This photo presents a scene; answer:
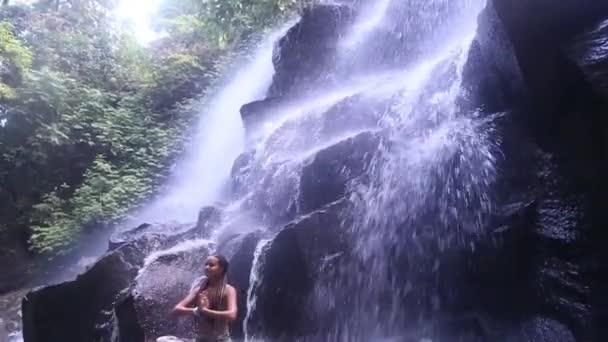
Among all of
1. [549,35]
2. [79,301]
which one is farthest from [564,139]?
[79,301]

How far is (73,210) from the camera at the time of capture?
43.0ft

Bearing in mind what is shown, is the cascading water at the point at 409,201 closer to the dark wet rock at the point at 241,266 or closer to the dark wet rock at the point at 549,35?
the dark wet rock at the point at 241,266

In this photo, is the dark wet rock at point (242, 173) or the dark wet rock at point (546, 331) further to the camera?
the dark wet rock at point (242, 173)

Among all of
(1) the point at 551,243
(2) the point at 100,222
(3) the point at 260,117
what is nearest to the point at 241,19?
(3) the point at 260,117

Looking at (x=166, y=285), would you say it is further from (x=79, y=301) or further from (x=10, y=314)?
(x=10, y=314)

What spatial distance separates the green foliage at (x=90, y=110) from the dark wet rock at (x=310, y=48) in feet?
3.01

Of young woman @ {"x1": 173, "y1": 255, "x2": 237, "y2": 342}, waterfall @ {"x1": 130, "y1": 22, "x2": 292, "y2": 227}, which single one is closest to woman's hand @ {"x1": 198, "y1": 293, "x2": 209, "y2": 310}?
young woman @ {"x1": 173, "y1": 255, "x2": 237, "y2": 342}

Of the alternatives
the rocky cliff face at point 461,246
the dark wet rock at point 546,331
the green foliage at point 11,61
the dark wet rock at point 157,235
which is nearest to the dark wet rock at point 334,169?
the rocky cliff face at point 461,246

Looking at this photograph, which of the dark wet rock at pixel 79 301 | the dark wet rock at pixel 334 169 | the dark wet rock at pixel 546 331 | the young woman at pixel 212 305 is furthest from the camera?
the dark wet rock at pixel 79 301

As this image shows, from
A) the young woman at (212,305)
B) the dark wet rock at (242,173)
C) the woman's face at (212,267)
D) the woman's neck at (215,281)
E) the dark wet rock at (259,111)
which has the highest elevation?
the dark wet rock at (259,111)

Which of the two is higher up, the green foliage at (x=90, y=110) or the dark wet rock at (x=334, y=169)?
the green foliage at (x=90, y=110)

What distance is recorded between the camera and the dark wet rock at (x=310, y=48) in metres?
13.2

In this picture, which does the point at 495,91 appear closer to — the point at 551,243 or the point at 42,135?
the point at 551,243

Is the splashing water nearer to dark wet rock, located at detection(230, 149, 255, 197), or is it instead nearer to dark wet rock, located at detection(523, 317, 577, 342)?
dark wet rock, located at detection(230, 149, 255, 197)
